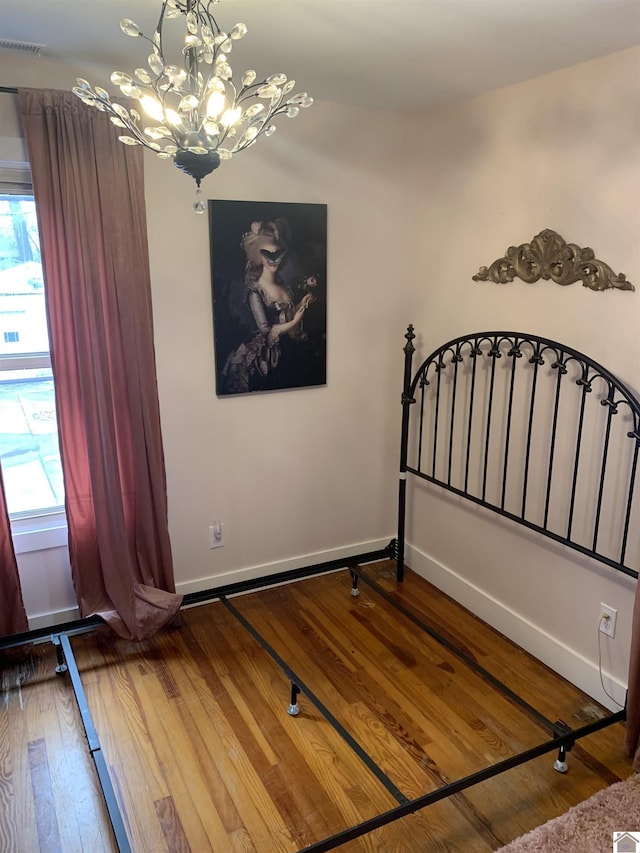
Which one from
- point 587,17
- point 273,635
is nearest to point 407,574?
point 273,635

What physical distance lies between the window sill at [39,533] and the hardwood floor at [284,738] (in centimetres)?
43

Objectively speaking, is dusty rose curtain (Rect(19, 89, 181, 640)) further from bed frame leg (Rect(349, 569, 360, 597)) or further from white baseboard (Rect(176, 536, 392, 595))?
bed frame leg (Rect(349, 569, 360, 597))

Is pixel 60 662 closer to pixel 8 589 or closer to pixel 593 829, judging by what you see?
pixel 8 589

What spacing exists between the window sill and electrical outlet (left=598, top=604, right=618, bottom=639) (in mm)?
2170

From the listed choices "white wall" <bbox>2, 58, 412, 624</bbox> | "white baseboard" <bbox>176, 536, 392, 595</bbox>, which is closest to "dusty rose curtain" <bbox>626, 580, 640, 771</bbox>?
"white baseboard" <bbox>176, 536, 392, 595</bbox>

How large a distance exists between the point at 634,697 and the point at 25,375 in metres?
2.49

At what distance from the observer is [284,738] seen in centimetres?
218

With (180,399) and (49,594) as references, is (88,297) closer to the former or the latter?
(180,399)

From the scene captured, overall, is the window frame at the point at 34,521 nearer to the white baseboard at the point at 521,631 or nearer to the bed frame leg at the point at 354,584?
the bed frame leg at the point at 354,584

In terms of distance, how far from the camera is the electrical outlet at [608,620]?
2.31 metres

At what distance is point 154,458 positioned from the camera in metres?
2.61

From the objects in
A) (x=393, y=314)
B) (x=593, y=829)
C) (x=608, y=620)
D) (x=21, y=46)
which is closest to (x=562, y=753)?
(x=593, y=829)

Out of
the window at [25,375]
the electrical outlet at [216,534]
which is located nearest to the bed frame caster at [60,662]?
the window at [25,375]

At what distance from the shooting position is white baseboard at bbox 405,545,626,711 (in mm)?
2385
